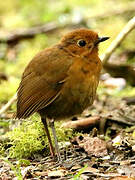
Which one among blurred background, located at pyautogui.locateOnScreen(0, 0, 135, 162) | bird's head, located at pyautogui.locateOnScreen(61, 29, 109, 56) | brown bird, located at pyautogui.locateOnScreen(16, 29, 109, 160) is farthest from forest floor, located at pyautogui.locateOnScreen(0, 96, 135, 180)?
blurred background, located at pyautogui.locateOnScreen(0, 0, 135, 162)

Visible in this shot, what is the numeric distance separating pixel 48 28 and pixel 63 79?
5.93 m

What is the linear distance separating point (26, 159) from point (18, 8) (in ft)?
29.8

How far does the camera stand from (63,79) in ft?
11.9

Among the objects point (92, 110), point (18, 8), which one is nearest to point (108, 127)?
point (92, 110)

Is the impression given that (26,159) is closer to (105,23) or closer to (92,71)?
(92,71)

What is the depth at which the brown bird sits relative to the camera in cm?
361

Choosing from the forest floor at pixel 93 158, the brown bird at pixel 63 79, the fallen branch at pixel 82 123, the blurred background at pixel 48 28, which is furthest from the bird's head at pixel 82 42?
the blurred background at pixel 48 28

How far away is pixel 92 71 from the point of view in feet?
12.1

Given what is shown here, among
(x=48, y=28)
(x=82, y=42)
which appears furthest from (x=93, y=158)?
(x=48, y=28)

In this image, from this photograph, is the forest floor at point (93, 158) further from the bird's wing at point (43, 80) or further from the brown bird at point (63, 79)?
the bird's wing at point (43, 80)

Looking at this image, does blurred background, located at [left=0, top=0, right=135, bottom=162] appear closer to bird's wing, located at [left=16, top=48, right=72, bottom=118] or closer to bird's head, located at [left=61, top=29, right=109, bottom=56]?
bird's wing, located at [left=16, top=48, right=72, bottom=118]

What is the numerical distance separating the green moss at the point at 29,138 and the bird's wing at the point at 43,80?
0.29m

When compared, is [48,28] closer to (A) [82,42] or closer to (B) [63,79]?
(A) [82,42]

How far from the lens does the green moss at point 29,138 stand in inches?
158
